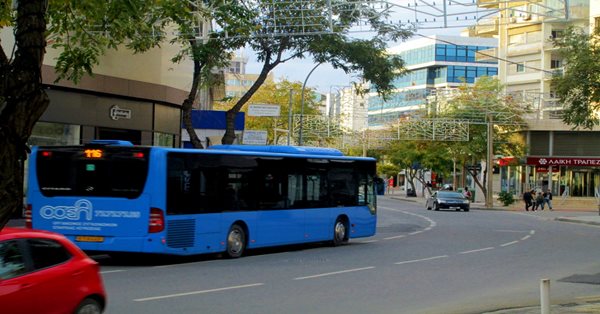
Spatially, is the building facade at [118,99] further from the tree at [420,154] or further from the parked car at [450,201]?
the tree at [420,154]

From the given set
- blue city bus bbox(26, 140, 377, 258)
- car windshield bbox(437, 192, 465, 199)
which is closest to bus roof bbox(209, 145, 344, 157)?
blue city bus bbox(26, 140, 377, 258)

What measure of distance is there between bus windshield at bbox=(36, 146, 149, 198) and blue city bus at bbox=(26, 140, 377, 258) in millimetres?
20

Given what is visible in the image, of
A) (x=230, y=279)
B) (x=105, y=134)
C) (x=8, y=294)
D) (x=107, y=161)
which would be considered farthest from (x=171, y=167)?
(x=105, y=134)

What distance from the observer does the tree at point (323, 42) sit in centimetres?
2352

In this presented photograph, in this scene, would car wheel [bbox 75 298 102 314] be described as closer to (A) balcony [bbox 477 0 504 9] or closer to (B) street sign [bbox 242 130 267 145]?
(A) balcony [bbox 477 0 504 9]

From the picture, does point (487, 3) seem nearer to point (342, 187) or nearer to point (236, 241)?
point (342, 187)

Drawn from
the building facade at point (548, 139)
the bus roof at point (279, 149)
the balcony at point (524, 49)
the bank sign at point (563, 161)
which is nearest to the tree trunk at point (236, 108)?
the bus roof at point (279, 149)

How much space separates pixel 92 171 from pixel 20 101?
993cm

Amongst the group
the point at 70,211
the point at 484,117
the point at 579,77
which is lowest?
the point at 70,211

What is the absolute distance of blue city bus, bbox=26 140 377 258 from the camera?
644 inches

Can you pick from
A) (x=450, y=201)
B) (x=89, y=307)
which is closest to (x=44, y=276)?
(x=89, y=307)

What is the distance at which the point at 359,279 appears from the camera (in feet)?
49.5

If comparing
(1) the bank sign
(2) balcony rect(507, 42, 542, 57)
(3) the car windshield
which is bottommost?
(3) the car windshield

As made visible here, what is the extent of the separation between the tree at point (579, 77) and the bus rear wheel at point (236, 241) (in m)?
15.8
